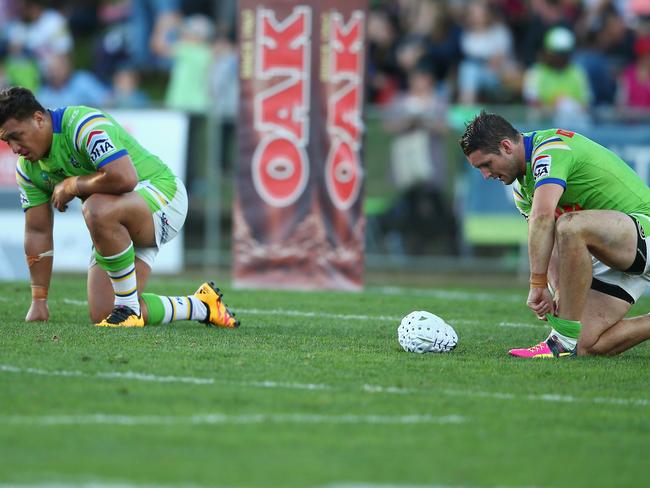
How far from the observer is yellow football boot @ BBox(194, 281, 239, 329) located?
884 centimetres

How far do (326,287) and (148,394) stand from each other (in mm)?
7137

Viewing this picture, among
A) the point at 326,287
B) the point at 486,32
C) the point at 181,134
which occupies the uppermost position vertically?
the point at 486,32

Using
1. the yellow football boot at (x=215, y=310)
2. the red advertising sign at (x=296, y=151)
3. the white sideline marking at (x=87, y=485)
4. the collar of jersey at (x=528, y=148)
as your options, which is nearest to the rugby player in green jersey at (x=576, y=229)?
the collar of jersey at (x=528, y=148)

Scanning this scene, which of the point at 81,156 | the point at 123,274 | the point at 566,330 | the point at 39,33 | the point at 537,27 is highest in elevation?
the point at 537,27

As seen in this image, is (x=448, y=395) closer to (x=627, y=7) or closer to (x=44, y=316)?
(x=44, y=316)

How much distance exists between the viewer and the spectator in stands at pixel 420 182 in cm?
1521

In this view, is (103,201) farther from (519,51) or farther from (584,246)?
(519,51)

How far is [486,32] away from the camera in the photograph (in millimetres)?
17516

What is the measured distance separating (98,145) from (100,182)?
0.79 ft

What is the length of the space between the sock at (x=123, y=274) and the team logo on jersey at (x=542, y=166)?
275 cm

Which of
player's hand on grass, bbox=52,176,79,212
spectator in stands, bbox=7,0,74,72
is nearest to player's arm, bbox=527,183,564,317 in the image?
player's hand on grass, bbox=52,176,79,212

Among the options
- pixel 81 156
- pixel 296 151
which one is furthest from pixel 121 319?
pixel 296 151

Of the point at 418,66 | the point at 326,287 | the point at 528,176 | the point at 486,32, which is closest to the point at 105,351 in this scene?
the point at 528,176

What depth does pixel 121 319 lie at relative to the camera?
8.59 m
